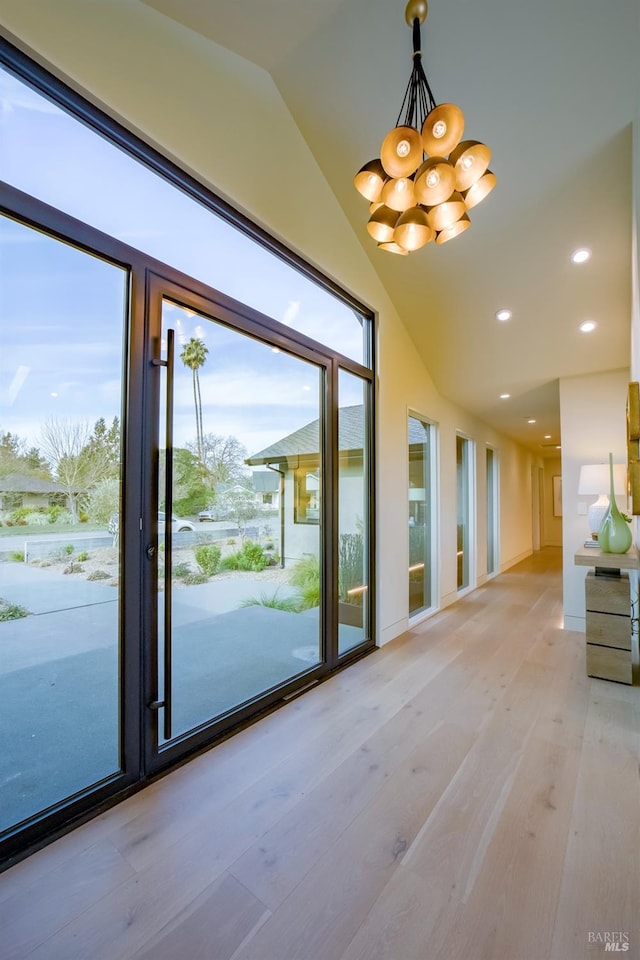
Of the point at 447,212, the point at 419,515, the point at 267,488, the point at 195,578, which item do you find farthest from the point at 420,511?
the point at 447,212

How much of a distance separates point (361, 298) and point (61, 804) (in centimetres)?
357

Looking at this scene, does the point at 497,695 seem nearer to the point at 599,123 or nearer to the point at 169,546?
the point at 169,546

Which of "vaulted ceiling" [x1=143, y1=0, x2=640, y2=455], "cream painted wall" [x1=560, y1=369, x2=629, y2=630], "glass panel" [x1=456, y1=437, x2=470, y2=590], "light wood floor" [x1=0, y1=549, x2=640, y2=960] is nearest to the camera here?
"light wood floor" [x1=0, y1=549, x2=640, y2=960]

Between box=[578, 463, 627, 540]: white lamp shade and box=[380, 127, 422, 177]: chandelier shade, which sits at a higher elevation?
box=[380, 127, 422, 177]: chandelier shade

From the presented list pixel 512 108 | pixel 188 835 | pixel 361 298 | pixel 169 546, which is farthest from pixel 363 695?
pixel 512 108

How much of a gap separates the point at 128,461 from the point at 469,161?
188 centimetres

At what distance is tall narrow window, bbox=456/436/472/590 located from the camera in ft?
19.2

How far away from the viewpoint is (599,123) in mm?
2377

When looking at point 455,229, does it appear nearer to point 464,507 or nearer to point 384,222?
point 384,222

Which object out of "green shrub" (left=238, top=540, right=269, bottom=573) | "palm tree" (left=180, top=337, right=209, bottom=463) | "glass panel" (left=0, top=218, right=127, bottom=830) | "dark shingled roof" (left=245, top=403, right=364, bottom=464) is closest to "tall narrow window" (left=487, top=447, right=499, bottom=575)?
"dark shingled roof" (left=245, top=403, right=364, bottom=464)

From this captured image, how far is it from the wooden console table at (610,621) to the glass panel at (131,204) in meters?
2.72

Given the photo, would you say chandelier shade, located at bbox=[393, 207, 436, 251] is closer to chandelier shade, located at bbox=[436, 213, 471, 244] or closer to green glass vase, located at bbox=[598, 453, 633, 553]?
chandelier shade, located at bbox=[436, 213, 471, 244]

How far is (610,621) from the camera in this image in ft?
10.1

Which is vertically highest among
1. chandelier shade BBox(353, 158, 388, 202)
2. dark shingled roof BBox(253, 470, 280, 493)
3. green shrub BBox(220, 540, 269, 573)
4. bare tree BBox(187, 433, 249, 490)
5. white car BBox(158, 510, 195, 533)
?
chandelier shade BBox(353, 158, 388, 202)
